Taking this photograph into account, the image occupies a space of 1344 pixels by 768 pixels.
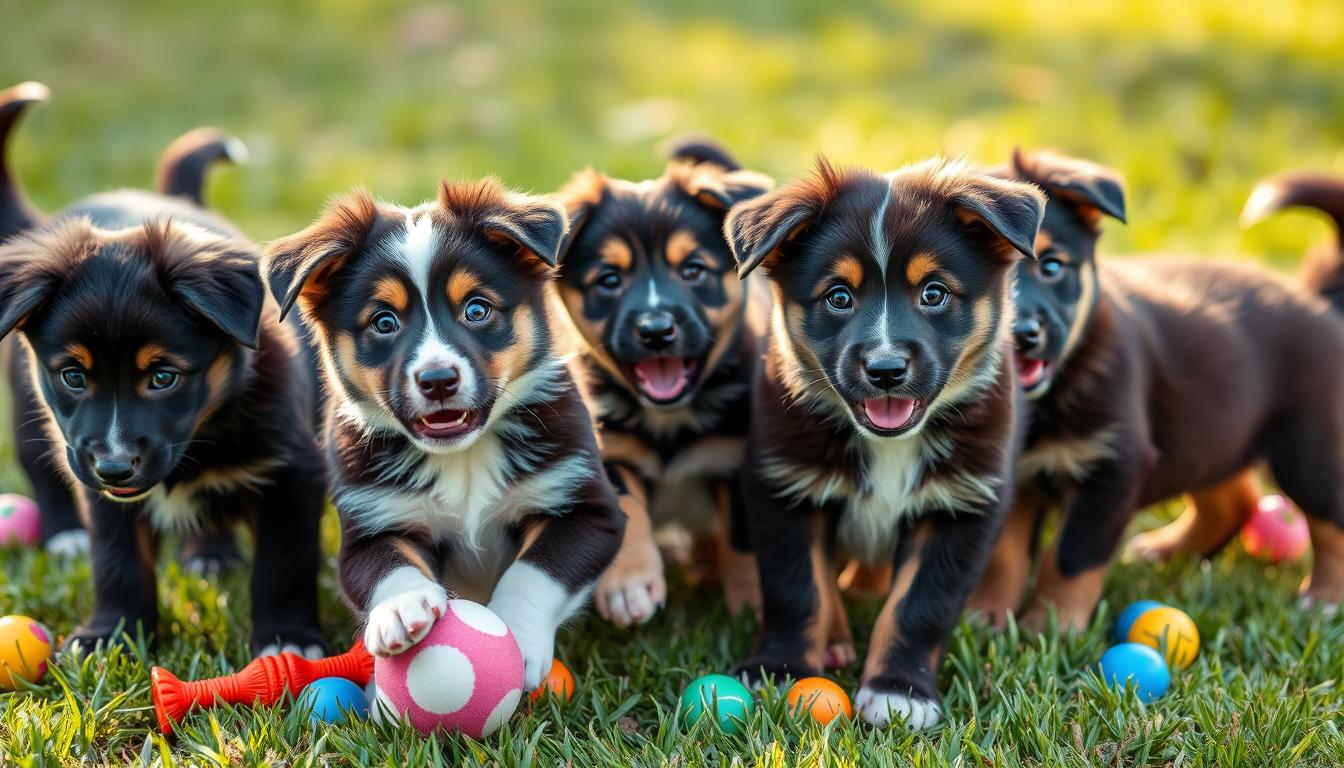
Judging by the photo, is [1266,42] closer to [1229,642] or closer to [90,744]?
[1229,642]

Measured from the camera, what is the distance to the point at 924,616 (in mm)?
3791

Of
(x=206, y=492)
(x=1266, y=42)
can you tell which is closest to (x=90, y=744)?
(x=206, y=492)

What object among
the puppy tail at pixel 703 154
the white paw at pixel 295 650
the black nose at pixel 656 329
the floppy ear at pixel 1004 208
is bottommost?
the white paw at pixel 295 650

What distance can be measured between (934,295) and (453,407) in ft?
4.49

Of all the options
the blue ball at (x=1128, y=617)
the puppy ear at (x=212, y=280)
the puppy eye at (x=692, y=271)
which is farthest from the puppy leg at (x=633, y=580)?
the blue ball at (x=1128, y=617)

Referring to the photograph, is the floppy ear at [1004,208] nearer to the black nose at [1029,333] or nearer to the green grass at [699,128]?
the black nose at [1029,333]

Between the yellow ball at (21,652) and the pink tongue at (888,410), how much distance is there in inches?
100

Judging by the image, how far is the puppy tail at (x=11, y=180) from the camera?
512 cm

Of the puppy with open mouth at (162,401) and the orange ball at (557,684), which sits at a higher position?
the puppy with open mouth at (162,401)

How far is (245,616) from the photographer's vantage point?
4.47 meters

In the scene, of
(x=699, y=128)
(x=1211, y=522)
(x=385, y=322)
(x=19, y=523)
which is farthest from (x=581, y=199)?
(x=699, y=128)

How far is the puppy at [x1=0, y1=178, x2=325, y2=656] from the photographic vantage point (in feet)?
12.2

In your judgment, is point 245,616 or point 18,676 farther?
point 245,616

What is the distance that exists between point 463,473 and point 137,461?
0.89 meters
